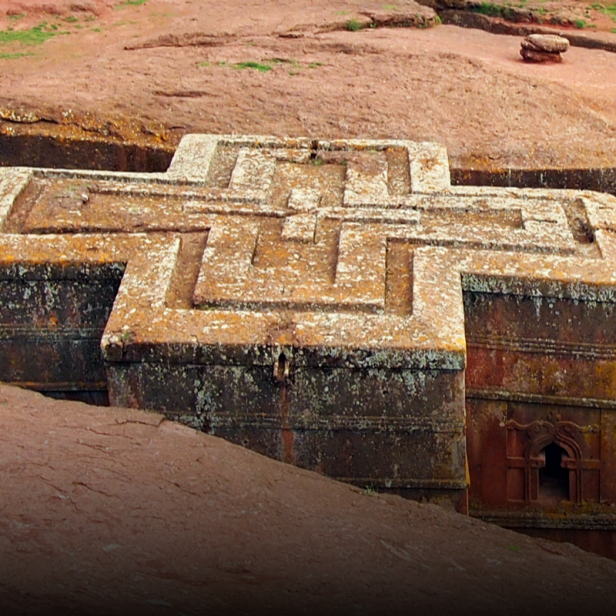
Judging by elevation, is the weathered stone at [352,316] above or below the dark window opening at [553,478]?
above

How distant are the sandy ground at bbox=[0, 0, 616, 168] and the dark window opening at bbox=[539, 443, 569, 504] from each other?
3151 millimetres

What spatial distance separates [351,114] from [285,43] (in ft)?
9.13

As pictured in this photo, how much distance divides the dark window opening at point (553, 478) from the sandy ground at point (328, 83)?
315 cm

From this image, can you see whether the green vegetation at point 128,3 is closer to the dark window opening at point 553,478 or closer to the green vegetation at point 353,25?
the green vegetation at point 353,25

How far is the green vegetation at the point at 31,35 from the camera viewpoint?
1349 cm

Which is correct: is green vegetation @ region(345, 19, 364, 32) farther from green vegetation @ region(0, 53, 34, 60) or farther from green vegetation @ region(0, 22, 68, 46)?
green vegetation @ region(0, 53, 34, 60)

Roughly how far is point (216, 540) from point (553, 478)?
3710mm

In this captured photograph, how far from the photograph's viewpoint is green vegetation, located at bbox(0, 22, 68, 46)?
1349cm

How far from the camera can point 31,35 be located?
13836 millimetres

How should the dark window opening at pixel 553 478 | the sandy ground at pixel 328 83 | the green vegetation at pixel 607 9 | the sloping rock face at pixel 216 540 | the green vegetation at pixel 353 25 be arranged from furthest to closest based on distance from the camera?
the green vegetation at pixel 607 9 → the green vegetation at pixel 353 25 → the sandy ground at pixel 328 83 → the dark window opening at pixel 553 478 → the sloping rock face at pixel 216 540

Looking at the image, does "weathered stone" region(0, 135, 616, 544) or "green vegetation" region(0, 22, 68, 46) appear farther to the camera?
"green vegetation" region(0, 22, 68, 46)

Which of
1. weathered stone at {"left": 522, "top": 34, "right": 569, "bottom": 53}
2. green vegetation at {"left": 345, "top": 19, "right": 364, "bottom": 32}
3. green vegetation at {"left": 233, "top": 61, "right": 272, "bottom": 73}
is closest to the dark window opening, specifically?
green vegetation at {"left": 233, "top": 61, "right": 272, "bottom": 73}

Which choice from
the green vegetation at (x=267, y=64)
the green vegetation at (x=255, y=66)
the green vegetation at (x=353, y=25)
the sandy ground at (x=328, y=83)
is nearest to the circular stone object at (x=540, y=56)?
the sandy ground at (x=328, y=83)

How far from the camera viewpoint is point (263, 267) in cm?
692
